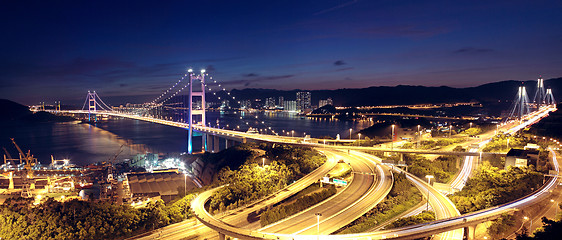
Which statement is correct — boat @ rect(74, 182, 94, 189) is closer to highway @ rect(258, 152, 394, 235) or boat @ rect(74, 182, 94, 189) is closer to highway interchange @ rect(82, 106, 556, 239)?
highway interchange @ rect(82, 106, 556, 239)

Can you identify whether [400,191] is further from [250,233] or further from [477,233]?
[250,233]

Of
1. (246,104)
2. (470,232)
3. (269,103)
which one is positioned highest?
(269,103)

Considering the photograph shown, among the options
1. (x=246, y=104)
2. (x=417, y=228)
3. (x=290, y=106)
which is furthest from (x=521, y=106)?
(x=246, y=104)

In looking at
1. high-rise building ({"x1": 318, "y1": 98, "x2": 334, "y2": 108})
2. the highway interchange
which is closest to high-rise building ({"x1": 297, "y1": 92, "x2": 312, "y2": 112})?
high-rise building ({"x1": 318, "y1": 98, "x2": 334, "y2": 108})

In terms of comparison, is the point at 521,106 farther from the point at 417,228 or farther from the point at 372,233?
the point at 372,233

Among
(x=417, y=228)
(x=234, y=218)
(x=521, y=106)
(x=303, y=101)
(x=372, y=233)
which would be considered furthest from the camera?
(x=303, y=101)

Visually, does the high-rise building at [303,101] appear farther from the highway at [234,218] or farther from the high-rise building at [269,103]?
the highway at [234,218]

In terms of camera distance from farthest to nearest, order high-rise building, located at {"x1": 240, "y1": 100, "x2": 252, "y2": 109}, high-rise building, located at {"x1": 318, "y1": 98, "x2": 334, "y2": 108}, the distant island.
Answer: high-rise building, located at {"x1": 240, "y1": 100, "x2": 252, "y2": 109} → high-rise building, located at {"x1": 318, "y1": 98, "x2": 334, "y2": 108} → the distant island
